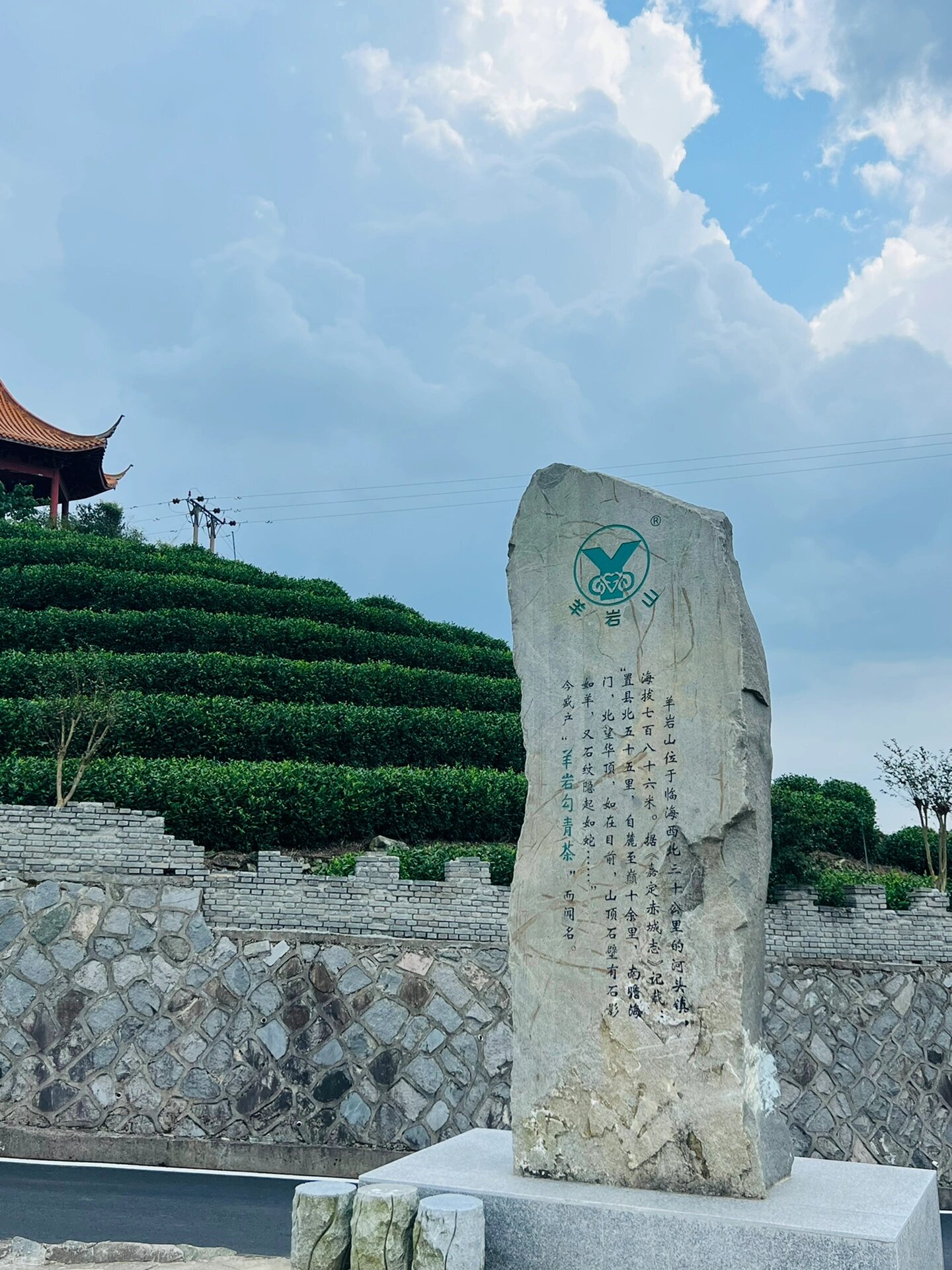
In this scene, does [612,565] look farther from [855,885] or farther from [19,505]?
[19,505]

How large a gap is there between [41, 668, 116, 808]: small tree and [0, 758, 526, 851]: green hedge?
240 mm

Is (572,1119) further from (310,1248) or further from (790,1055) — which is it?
(790,1055)

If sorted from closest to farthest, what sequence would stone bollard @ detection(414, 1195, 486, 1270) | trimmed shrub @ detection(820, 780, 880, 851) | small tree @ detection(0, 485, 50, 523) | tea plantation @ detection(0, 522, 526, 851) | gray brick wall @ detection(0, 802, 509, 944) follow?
stone bollard @ detection(414, 1195, 486, 1270), gray brick wall @ detection(0, 802, 509, 944), tea plantation @ detection(0, 522, 526, 851), trimmed shrub @ detection(820, 780, 880, 851), small tree @ detection(0, 485, 50, 523)

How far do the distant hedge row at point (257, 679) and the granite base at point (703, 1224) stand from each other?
11.6 meters

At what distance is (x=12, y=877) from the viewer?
Result: 1030cm

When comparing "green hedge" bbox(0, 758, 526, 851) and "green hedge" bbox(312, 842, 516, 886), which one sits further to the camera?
"green hedge" bbox(0, 758, 526, 851)

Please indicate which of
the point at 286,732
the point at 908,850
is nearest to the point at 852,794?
the point at 908,850

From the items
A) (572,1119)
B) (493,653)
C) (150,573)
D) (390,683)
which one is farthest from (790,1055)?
(150,573)

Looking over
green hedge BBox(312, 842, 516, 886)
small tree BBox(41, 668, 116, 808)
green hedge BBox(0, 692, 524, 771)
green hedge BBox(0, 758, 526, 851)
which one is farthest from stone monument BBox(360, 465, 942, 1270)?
green hedge BBox(0, 692, 524, 771)

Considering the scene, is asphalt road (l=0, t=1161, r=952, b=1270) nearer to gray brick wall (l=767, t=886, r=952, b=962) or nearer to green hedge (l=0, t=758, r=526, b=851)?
gray brick wall (l=767, t=886, r=952, b=962)

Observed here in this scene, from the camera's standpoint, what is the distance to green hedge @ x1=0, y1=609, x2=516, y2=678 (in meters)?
18.2

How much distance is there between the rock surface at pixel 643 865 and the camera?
5.20m

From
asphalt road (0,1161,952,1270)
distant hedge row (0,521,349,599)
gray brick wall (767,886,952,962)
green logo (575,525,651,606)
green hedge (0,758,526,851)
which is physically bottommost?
asphalt road (0,1161,952,1270)

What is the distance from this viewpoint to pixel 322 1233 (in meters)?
4.98
